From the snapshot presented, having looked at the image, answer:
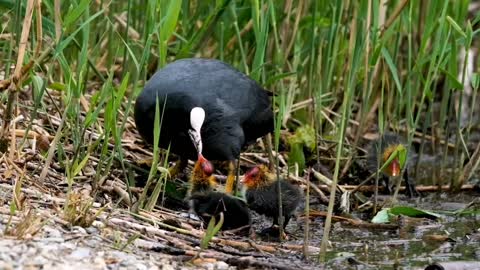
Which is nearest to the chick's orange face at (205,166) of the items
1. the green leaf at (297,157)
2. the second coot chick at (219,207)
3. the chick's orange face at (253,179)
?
the second coot chick at (219,207)

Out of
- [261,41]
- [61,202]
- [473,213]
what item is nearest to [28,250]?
[61,202]

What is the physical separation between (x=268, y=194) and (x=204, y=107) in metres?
0.69

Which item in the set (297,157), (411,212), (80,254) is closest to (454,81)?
(411,212)

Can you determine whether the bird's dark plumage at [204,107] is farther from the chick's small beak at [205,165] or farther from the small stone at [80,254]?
the small stone at [80,254]

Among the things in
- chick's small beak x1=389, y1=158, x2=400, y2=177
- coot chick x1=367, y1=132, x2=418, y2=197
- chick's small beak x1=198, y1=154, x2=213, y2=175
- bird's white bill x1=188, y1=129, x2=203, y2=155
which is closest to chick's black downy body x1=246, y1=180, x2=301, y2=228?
chick's small beak x1=198, y1=154, x2=213, y2=175

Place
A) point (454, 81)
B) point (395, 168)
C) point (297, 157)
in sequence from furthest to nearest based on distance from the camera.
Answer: point (297, 157), point (395, 168), point (454, 81)

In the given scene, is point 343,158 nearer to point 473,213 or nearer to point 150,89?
point 473,213

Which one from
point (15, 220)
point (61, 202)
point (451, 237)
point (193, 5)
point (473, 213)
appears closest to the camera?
point (15, 220)

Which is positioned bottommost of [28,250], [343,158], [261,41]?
[343,158]

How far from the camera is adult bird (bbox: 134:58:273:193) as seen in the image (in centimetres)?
557

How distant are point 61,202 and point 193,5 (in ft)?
8.53

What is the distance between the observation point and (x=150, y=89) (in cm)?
560

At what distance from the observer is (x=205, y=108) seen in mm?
5629

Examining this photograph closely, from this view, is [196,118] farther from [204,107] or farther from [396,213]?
[396,213]
